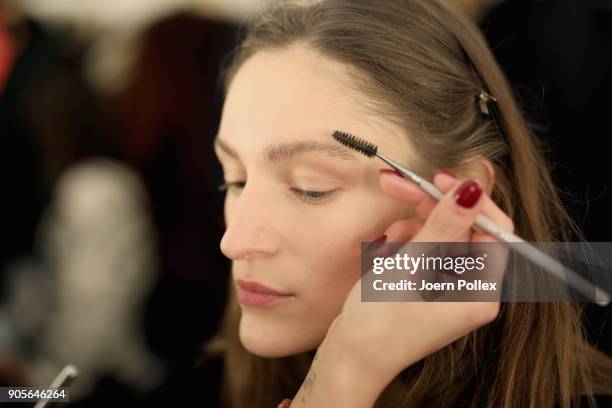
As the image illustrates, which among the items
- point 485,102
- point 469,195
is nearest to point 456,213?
point 469,195

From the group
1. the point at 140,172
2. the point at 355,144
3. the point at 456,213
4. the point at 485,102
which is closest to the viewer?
the point at 456,213

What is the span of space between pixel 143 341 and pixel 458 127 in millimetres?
960

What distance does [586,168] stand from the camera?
108 cm

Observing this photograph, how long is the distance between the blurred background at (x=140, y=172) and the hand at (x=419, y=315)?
54 centimetres

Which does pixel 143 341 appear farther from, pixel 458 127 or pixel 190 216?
pixel 458 127

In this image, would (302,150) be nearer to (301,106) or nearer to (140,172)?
(301,106)

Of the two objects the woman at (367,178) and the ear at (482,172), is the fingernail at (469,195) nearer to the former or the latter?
the woman at (367,178)

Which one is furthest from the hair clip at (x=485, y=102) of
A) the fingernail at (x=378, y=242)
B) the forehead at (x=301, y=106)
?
the fingernail at (x=378, y=242)

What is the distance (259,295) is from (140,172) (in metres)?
0.86

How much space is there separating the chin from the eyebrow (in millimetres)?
200

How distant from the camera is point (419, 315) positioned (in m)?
0.55

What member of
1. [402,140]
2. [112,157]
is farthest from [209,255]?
[402,140]

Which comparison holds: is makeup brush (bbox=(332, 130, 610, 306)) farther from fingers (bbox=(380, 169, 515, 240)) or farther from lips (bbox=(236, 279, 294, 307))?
lips (bbox=(236, 279, 294, 307))

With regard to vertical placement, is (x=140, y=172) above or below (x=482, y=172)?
above
